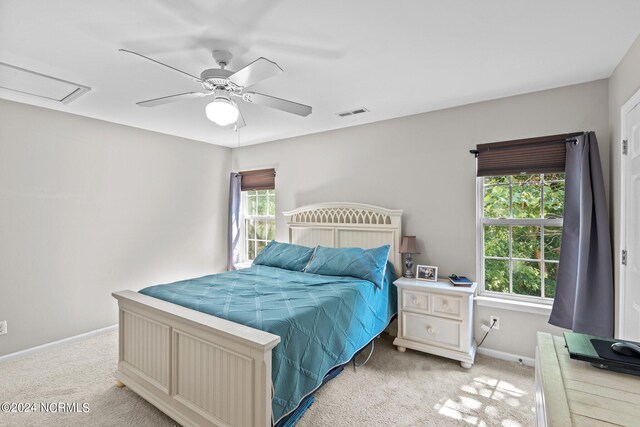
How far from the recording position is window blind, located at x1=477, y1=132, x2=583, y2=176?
8.71 ft

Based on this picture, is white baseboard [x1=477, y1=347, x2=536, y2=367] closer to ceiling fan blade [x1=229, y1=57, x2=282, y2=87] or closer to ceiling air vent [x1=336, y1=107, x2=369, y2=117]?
ceiling air vent [x1=336, y1=107, x2=369, y2=117]

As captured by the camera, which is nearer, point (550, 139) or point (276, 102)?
point (276, 102)

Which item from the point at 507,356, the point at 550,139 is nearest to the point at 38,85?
the point at 550,139

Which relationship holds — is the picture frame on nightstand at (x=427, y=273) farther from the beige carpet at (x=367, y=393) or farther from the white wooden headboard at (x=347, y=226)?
the beige carpet at (x=367, y=393)

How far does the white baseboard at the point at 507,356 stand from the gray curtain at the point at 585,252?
1.59 feet

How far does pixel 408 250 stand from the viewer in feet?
10.6

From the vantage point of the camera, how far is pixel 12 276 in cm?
300

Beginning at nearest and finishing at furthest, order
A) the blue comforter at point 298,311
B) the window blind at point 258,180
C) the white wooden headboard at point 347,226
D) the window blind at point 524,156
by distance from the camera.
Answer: the blue comforter at point 298,311, the window blind at point 524,156, the white wooden headboard at point 347,226, the window blind at point 258,180

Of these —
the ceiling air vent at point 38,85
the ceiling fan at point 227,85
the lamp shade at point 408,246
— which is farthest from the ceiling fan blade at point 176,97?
the lamp shade at point 408,246

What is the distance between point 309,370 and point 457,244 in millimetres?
2004

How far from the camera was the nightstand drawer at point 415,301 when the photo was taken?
2.95 metres

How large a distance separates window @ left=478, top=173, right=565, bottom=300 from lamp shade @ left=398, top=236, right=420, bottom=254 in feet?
2.04

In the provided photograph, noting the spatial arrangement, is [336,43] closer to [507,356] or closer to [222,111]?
[222,111]

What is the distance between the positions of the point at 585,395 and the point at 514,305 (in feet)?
6.98
